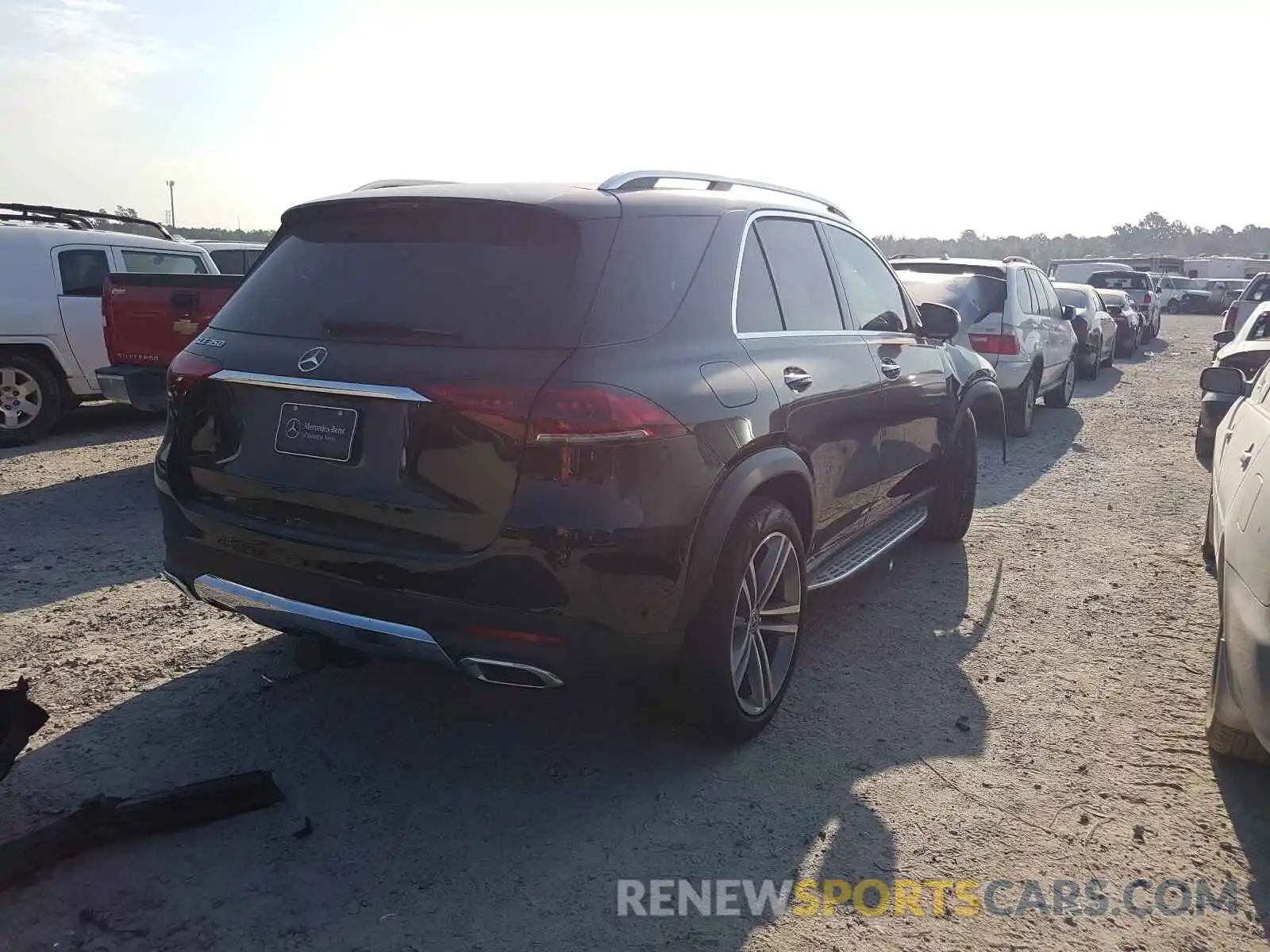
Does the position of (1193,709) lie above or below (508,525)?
below

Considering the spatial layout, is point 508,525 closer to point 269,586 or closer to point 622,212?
point 269,586

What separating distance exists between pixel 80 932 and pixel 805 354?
2954 mm

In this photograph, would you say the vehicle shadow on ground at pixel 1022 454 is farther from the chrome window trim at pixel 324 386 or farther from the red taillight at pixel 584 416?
the chrome window trim at pixel 324 386

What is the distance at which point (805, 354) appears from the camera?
156 inches

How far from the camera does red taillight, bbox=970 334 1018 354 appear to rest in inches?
403

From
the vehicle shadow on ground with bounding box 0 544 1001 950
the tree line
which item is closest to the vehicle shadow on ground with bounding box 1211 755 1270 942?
the vehicle shadow on ground with bounding box 0 544 1001 950

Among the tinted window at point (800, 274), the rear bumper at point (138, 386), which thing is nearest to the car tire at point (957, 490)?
the tinted window at point (800, 274)

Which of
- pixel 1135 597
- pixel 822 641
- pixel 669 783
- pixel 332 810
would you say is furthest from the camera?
pixel 1135 597

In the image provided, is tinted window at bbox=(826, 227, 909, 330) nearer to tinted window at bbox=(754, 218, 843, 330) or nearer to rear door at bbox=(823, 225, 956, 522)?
rear door at bbox=(823, 225, 956, 522)

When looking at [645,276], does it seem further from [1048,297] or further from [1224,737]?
[1048,297]

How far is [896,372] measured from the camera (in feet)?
15.9

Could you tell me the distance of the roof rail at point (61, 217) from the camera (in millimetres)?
10008

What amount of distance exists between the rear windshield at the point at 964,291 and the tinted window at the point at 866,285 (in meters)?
5.00

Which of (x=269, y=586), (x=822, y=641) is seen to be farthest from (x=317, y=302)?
(x=822, y=641)
